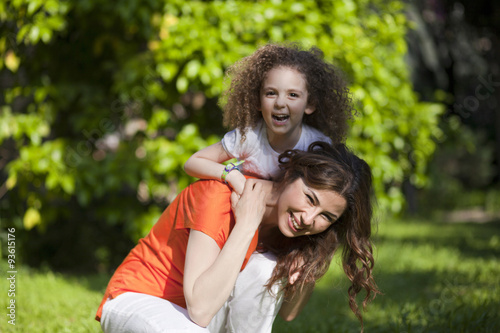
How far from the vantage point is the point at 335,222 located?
2193 mm

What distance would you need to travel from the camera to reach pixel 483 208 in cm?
1423

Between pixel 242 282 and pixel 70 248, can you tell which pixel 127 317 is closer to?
pixel 242 282

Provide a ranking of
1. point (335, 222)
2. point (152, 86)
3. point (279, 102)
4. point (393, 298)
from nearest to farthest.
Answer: point (335, 222) → point (279, 102) → point (393, 298) → point (152, 86)

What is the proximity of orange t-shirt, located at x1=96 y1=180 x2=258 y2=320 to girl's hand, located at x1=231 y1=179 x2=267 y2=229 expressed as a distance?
7 cm

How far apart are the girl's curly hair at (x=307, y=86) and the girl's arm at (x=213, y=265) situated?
59 centimetres

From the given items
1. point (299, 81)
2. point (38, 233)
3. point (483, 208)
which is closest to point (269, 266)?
point (299, 81)

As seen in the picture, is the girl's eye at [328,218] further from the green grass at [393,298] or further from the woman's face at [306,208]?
the green grass at [393,298]

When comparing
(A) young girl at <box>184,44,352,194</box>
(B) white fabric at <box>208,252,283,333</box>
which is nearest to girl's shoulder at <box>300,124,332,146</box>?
(A) young girl at <box>184,44,352,194</box>

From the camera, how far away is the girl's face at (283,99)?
2334mm

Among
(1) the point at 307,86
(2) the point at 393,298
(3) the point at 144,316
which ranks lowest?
(2) the point at 393,298

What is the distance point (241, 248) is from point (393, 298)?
238 centimetres

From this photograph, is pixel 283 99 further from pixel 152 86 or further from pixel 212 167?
pixel 152 86

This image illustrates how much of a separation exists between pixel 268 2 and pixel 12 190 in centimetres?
284

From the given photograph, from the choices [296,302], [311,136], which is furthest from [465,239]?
[296,302]
